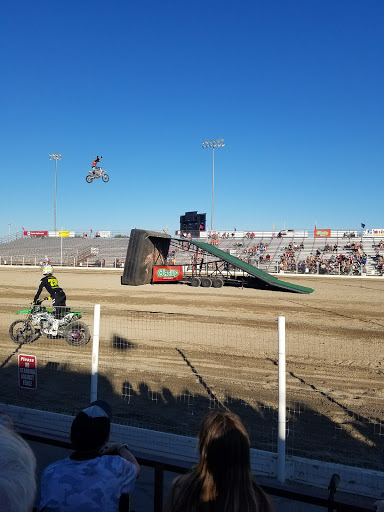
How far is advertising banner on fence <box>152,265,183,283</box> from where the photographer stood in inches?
827

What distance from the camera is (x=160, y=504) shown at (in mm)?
2141

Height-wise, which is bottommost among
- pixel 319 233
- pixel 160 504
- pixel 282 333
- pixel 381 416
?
pixel 381 416

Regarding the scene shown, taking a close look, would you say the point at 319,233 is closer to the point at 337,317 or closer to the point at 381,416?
the point at 337,317

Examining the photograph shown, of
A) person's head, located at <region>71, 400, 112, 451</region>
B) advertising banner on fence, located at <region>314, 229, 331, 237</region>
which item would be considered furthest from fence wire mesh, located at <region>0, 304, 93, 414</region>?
advertising banner on fence, located at <region>314, 229, 331, 237</region>

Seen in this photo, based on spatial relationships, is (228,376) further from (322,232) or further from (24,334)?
(322,232)

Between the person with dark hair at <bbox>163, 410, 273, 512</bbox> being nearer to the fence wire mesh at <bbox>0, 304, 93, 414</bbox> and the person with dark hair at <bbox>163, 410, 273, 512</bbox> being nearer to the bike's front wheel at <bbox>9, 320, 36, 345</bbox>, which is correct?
the fence wire mesh at <bbox>0, 304, 93, 414</bbox>

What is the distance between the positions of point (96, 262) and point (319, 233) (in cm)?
2621

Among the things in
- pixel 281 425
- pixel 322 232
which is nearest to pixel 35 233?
pixel 322 232

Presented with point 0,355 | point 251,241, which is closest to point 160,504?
point 0,355

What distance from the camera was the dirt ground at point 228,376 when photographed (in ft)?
14.3

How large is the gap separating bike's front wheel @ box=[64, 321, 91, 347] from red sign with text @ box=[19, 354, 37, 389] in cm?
276

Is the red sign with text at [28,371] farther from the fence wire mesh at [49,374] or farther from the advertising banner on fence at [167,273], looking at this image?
the advertising banner on fence at [167,273]

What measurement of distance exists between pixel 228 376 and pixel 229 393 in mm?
721

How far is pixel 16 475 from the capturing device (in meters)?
1.06
